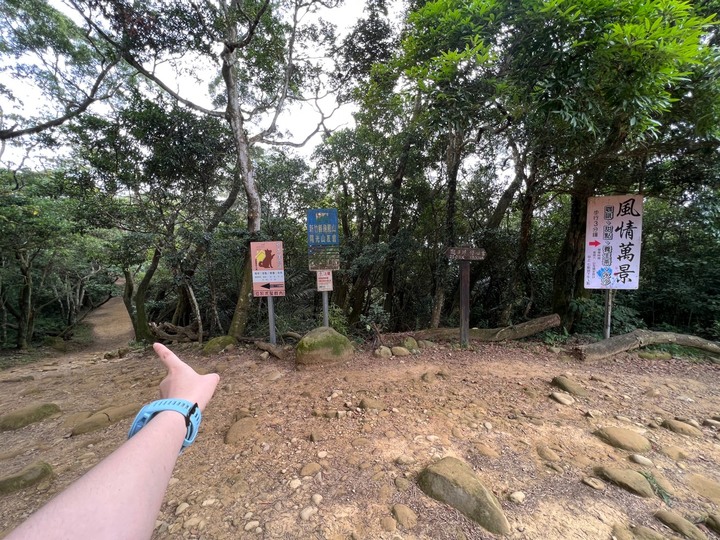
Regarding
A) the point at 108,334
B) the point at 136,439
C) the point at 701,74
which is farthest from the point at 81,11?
the point at 108,334

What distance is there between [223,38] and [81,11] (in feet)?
9.59

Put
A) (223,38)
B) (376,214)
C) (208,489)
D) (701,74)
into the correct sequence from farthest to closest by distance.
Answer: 1. (376,214)
2. (223,38)
3. (701,74)
4. (208,489)

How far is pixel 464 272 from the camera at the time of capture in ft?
15.8

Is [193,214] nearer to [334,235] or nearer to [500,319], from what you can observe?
[334,235]

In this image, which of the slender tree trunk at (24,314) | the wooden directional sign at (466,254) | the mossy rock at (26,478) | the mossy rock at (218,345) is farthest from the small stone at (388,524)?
the slender tree trunk at (24,314)

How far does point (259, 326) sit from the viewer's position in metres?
6.11

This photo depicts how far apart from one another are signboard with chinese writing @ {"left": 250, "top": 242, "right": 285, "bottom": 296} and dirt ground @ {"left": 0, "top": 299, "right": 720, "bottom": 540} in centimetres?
120

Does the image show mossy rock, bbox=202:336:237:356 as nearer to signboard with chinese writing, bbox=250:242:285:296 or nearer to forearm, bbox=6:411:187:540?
signboard with chinese writing, bbox=250:242:285:296

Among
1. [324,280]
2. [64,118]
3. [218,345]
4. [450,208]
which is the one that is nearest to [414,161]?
[450,208]

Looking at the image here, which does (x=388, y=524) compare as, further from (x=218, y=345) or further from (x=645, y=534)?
(x=218, y=345)

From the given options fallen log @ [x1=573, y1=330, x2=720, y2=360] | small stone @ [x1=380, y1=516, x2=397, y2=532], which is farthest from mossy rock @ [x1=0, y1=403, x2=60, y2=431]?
fallen log @ [x1=573, y1=330, x2=720, y2=360]

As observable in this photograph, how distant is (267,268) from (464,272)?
3240mm

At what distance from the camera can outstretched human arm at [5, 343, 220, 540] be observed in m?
0.71

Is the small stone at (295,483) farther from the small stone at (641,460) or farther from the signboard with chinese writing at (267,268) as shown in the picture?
the signboard with chinese writing at (267,268)
